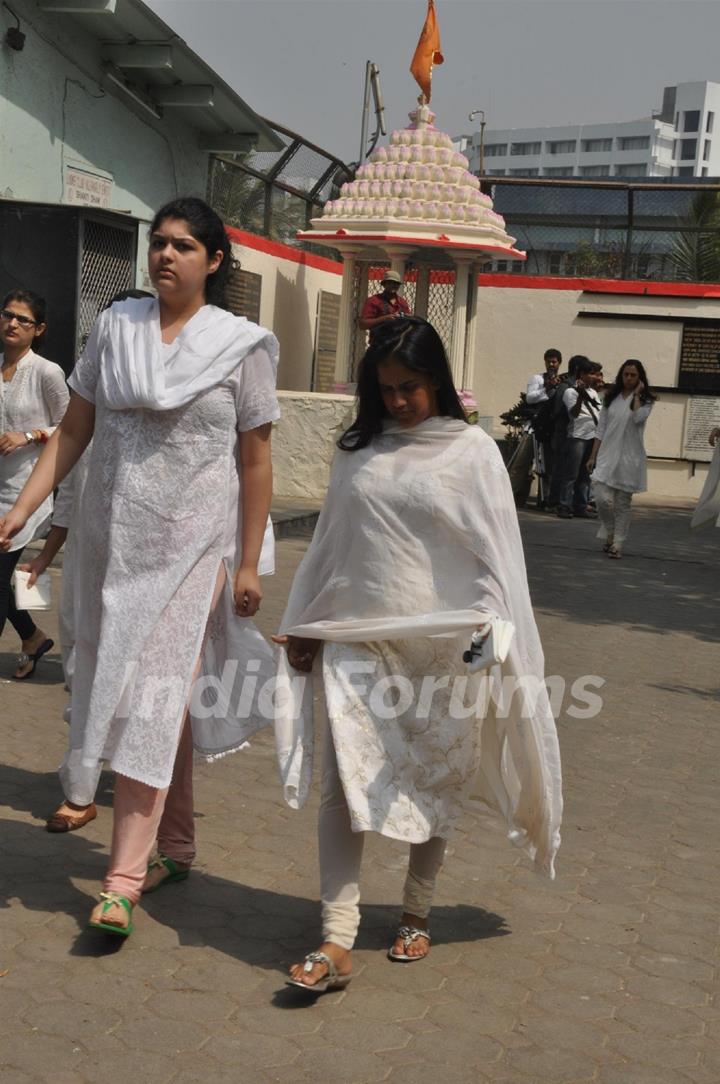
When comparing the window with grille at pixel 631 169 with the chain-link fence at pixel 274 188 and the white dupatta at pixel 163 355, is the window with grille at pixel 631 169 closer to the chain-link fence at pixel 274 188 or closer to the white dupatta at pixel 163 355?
the chain-link fence at pixel 274 188

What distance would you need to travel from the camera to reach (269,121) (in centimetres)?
1825

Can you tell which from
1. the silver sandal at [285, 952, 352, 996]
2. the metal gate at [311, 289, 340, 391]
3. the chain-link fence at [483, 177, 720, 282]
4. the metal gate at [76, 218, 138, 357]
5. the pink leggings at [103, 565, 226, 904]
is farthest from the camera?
the chain-link fence at [483, 177, 720, 282]

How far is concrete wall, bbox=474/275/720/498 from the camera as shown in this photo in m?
21.9

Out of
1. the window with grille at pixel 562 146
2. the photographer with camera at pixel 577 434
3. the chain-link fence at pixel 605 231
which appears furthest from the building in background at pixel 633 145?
the photographer with camera at pixel 577 434

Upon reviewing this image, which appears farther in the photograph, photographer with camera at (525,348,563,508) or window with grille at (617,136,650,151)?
window with grille at (617,136,650,151)

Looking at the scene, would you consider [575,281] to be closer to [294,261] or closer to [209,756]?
[294,261]

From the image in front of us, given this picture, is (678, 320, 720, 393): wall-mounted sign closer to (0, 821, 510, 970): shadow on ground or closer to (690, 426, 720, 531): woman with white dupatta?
(690, 426, 720, 531): woman with white dupatta

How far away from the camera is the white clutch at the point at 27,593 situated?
6.43 metres

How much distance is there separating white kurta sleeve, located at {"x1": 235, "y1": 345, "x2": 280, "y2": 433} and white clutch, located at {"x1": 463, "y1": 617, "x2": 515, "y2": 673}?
99 centimetres

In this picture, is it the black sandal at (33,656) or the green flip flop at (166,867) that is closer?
the green flip flop at (166,867)

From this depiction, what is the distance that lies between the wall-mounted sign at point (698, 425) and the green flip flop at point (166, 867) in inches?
706

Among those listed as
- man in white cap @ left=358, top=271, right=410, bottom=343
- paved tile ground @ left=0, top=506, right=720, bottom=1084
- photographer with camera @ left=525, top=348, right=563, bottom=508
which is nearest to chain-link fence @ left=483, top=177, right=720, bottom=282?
photographer with camera @ left=525, top=348, right=563, bottom=508

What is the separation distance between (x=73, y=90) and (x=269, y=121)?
630cm

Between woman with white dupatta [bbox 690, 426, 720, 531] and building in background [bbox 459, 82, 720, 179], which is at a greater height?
building in background [bbox 459, 82, 720, 179]
